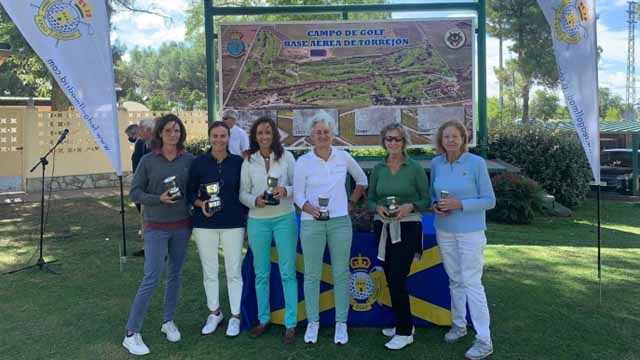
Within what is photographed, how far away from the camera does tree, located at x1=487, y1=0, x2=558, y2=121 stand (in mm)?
23531

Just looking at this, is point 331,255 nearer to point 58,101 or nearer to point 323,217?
point 323,217

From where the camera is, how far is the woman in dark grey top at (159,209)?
394 centimetres

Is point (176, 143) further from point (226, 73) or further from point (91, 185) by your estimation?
point (91, 185)

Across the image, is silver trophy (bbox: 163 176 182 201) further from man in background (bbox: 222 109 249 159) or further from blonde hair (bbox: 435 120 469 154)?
man in background (bbox: 222 109 249 159)

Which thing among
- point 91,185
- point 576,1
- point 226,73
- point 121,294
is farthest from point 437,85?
point 91,185

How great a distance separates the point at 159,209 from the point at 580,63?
3.97 metres

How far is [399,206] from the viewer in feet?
12.4

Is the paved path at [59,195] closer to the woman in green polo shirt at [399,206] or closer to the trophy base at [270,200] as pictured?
the trophy base at [270,200]

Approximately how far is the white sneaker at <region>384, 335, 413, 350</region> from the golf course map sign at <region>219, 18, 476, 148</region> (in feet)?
12.1

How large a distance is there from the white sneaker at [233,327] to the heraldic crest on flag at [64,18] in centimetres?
320

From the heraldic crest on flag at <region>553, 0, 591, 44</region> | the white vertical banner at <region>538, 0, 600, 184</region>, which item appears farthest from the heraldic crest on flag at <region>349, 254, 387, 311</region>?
the heraldic crest on flag at <region>553, 0, 591, 44</region>

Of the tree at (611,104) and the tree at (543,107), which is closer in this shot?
the tree at (543,107)

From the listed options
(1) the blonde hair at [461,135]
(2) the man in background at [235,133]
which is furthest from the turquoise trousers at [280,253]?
(2) the man in background at [235,133]

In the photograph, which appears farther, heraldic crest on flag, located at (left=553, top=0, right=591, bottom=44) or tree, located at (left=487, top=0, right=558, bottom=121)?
tree, located at (left=487, top=0, right=558, bottom=121)
